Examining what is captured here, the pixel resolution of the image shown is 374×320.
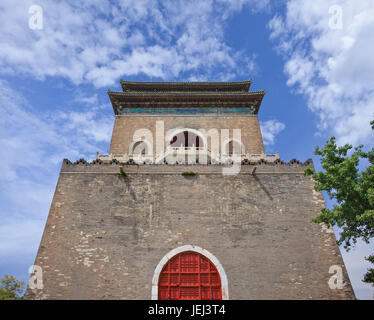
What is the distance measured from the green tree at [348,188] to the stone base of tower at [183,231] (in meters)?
2.45

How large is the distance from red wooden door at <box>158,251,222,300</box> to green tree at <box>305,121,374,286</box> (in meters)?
4.78

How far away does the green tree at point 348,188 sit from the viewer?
8.00 metres

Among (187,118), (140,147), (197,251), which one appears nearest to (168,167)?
(197,251)

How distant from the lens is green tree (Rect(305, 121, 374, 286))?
800cm

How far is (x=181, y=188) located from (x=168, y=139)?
675cm

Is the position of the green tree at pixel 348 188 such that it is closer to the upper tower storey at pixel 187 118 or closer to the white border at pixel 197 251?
the white border at pixel 197 251

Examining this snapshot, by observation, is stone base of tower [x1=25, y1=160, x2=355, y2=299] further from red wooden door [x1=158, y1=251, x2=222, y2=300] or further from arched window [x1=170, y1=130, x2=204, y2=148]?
arched window [x1=170, y1=130, x2=204, y2=148]

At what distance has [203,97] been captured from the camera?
Answer: 62.2 ft

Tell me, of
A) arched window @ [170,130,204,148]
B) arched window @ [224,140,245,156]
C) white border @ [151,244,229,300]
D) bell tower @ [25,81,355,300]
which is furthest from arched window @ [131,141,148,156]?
white border @ [151,244,229,300]

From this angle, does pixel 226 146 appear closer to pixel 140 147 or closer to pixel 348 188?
pixel 140 147

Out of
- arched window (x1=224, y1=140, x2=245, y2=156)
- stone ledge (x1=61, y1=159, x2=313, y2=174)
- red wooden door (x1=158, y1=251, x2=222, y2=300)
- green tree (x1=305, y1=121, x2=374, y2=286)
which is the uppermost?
arched window (x1=224, y1=140, x2=245, y2=156)

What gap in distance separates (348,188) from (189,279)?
22.3 feet

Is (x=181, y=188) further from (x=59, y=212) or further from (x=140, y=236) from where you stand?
(x=59, y=212)
